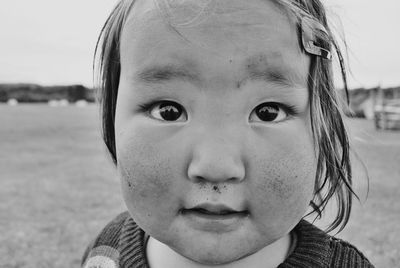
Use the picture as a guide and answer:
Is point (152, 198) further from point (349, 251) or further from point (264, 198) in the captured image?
point (349, 251)

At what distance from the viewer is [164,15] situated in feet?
3.48

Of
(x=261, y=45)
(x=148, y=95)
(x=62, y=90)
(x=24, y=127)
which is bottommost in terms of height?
(x=62, y=90)

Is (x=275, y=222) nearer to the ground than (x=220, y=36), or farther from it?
nearer to the ground

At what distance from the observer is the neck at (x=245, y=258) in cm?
126

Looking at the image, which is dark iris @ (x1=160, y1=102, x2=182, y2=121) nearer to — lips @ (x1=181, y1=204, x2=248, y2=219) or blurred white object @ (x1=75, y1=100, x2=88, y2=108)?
lips @ (x1=181, y1=204, x2=248, y2=219)

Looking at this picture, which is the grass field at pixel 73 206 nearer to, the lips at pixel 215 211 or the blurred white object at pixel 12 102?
the lips at pixel 215 211

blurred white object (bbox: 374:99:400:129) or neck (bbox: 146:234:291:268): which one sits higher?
neck (bbox: 146:234:291:268)

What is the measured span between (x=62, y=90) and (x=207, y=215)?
31.0 metres

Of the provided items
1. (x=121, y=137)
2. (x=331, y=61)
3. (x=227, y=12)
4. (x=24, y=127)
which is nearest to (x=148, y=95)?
(x=121, y=137)

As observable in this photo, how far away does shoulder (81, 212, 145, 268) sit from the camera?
1529 mm

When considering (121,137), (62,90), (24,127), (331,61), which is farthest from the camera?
(62,90)

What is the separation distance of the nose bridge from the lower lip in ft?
0.27

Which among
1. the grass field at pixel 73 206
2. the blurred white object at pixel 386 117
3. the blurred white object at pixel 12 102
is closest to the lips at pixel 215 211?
the grass field at pixel 73 206

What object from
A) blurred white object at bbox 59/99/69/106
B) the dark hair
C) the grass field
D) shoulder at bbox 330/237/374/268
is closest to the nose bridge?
the dark hair
